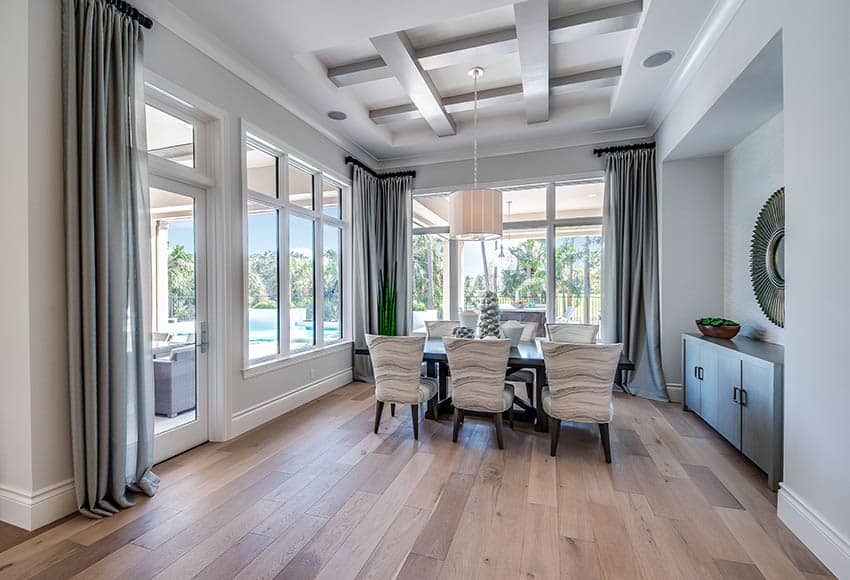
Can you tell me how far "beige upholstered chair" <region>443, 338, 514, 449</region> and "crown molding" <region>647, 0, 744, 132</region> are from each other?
264 cm

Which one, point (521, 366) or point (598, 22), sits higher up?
point (598, 22)

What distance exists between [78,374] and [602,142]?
17.8 ft

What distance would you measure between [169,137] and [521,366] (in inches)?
124

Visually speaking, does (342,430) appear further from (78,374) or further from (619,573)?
(619,573)

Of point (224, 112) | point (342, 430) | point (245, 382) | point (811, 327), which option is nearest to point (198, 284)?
point (245, 382)

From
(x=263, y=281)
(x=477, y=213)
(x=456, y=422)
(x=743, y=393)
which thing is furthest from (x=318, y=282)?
(x=743, y=393)

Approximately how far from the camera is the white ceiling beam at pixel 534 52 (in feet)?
9.12

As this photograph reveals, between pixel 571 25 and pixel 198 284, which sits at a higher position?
pixel 571 25

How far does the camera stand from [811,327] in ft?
6.20

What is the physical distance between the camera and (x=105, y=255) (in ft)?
7.19

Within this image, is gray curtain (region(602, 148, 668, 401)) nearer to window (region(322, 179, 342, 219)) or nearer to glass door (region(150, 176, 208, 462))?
window (region(322, 179, 342, 219))

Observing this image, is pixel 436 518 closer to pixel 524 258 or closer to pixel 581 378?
pixel 581 378

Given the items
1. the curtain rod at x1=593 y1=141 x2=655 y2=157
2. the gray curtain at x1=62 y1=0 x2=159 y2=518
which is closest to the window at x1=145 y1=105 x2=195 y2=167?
the gray curtain at x1=62 y1=0 x2=159 y2=518

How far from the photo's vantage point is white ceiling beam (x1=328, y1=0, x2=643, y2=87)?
2.89 metres
